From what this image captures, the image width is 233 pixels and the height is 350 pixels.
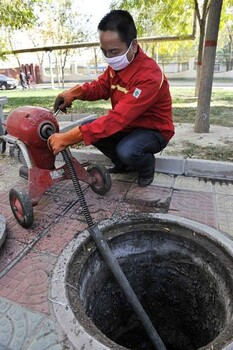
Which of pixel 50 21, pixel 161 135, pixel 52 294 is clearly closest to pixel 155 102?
pixel 161 135

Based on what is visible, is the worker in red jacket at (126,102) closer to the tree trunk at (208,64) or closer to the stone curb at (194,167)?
the stone curb at (194,167)

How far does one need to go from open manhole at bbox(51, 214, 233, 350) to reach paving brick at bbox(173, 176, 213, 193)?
2.67 feet

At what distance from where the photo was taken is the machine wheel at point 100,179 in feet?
8.95

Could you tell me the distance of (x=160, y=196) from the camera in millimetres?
2773

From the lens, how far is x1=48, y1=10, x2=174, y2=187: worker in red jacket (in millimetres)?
2215

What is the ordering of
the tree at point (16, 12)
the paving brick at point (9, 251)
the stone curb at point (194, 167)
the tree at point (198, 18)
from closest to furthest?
the paving brick at point (9, 251), the stone curb at point (194, 167), the tree at point (198, 18), the tree at point (16, 12)

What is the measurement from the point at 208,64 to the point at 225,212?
2.58 metres

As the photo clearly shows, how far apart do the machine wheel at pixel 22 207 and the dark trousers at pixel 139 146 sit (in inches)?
38.8

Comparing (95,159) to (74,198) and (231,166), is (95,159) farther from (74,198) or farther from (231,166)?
(231,166)

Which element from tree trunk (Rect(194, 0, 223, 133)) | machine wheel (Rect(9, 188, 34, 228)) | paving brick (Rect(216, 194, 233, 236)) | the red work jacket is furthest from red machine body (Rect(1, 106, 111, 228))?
tree trunk (Rect(194, 0, 223, 133))

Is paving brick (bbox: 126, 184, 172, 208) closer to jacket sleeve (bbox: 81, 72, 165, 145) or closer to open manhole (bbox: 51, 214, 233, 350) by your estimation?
open manhole (bbox: 51, 214, 233, 350)

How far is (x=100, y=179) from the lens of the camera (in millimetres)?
2754

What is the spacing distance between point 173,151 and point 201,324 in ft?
7.27

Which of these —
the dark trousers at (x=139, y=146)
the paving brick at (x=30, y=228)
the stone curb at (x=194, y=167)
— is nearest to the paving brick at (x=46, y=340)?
the paving brick at (x=30, y=228)
